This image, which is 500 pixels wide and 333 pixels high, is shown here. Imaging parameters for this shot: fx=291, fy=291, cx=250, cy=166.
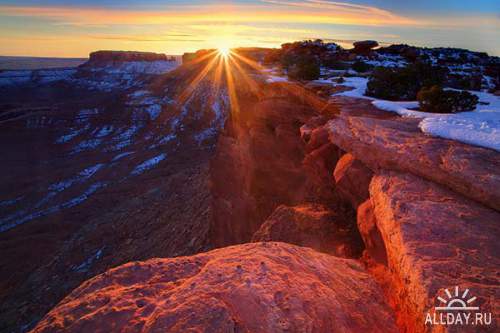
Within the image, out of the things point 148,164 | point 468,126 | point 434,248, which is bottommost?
point 148,164

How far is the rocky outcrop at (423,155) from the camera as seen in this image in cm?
386

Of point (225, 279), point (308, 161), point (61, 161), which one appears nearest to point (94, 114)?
point (61, 161)

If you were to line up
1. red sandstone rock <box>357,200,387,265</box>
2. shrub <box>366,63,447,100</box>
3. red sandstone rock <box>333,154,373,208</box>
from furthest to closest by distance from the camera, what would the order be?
shrub <box>366,63,447,100</box>, red sandstone rock <box>333,154,373,208</box>, red sandstone rock <box>357,200,387,265</box>

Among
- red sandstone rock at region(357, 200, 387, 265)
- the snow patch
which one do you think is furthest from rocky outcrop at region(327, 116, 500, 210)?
the snow patch

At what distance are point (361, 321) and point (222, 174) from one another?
1293 centimetres

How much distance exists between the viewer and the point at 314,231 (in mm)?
6617

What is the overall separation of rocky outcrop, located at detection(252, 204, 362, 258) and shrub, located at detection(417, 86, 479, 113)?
3857mm

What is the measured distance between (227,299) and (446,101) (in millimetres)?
7620

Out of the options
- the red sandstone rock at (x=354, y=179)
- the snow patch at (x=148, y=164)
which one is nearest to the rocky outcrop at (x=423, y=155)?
the red sandstone rock at (x=354, y=179)

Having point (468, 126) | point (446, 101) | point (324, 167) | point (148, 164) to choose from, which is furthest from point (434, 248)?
point (148, 164)

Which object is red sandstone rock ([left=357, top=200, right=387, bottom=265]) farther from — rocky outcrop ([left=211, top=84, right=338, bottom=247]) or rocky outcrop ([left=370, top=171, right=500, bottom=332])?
rocky outcrop ([left=211, top=84, right=338, bottom=247])

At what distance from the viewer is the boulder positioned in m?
2.75

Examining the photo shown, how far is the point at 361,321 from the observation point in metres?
3.09

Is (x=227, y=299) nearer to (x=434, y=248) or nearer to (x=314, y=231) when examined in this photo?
(x=434, y=248)
